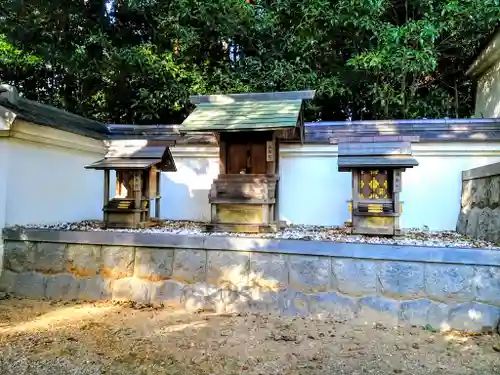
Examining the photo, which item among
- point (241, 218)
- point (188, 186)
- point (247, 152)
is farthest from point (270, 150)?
point (188, 186)

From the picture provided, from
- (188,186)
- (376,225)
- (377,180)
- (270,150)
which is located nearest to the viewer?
(376,225)

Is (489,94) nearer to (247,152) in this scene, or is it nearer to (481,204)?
(481,204)

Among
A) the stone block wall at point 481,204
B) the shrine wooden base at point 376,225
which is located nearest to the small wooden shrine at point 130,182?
the shrine wooden base at point 376,225

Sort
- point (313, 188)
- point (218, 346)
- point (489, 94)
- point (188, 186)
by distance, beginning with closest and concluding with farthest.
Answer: point (218, 346)
point (313, 188)
point (188, 186)
point (489, 94)

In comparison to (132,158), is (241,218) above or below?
below

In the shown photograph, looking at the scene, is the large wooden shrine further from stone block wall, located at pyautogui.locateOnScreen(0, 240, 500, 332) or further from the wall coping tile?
stone block wall, located at pyautogui.locateOnScreen(0, 240, 500, 332)

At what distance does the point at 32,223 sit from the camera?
473cm

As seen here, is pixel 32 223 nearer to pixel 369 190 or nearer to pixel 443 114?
pixel 369 190

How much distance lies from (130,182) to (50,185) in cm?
116

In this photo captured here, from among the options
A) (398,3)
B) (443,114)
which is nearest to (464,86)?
(443,114)

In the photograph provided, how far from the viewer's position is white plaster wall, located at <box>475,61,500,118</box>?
6.96 meters

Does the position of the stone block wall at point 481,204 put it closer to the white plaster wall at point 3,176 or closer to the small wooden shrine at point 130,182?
the small wooden shrine at point 130,182

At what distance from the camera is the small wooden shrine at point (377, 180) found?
165 inches

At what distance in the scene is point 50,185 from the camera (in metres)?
5.07
